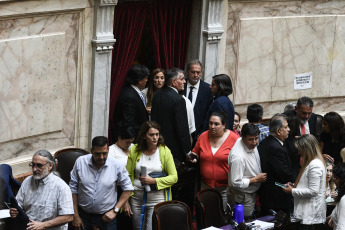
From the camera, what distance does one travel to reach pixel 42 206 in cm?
855

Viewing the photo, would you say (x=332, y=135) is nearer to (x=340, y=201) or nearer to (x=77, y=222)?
(x=340, y=201)

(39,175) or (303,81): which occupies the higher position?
(303,81)

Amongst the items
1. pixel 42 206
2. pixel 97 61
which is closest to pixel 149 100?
pixel 97 61

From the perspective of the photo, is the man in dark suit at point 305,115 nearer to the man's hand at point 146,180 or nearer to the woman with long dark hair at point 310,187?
the woman with long dark hair at point 310,187

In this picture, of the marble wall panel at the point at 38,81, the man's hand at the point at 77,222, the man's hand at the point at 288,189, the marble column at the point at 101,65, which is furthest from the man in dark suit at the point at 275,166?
the marble wall panel at the point at 38,81

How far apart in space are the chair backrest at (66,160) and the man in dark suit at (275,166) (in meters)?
2.14

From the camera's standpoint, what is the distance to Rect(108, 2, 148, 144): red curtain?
11344mm

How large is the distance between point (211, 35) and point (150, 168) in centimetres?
300

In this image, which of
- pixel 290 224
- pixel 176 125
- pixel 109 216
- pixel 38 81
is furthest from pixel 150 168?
Answer: pixel 38 81

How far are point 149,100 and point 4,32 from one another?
7.18 feet

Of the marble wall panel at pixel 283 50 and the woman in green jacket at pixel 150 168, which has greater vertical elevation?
the marble wall panel at pixel 283 50

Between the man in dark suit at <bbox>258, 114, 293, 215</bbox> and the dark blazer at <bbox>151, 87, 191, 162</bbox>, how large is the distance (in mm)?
1014

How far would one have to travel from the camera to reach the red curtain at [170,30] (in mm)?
11727

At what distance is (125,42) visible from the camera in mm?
11422
